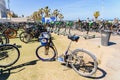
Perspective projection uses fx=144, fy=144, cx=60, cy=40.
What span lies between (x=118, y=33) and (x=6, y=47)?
11.6m

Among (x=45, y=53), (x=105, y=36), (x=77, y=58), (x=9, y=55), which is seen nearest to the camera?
(x=77, y=58)

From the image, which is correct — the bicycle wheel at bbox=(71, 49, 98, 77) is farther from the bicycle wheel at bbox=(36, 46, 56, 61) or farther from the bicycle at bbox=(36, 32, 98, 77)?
the bicycle wheel at bbox=(36, 46, 56, 61)

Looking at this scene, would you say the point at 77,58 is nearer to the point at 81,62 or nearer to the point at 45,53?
the point at 81,62

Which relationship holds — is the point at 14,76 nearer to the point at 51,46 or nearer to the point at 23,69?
the point at 23,69

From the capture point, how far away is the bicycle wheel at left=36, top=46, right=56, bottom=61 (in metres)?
5.48

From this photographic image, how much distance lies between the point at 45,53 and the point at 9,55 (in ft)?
4.36

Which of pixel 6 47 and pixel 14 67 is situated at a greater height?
pixel 6 47

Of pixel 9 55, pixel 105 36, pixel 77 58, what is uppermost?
pixel 105 36

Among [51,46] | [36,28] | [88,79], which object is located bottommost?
[88,79]

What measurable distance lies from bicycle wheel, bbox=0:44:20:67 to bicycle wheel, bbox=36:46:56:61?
83 centimetres

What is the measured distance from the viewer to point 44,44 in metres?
5.37

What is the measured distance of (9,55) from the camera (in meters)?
5.34

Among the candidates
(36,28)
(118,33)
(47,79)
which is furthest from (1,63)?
(118,33)

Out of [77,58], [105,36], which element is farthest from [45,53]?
[105,36]
